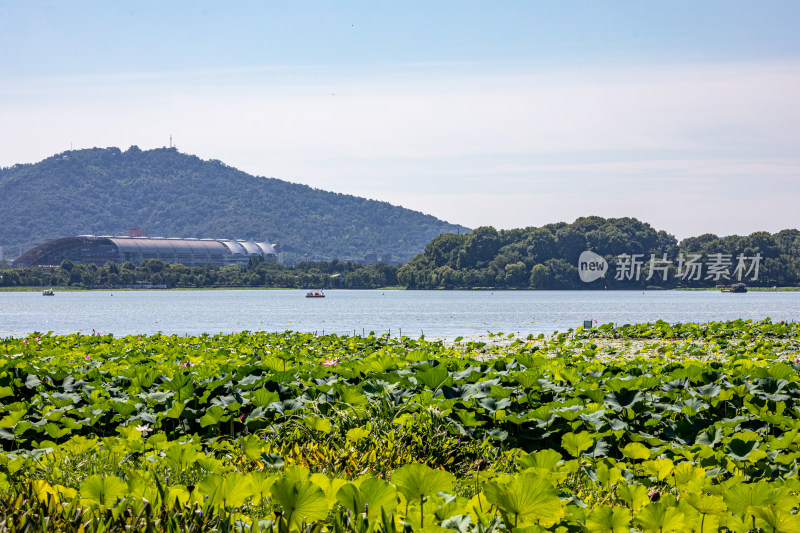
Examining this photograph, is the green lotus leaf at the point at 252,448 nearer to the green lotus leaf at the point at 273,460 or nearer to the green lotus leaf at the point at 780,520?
the green lotus leaf at the point at 273,460

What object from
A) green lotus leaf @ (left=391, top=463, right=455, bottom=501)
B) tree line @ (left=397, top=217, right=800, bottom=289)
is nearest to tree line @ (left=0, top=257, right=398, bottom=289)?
tree line @ (left=397, top=217, right=800, bottom=289)

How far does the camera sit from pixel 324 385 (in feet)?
25.1

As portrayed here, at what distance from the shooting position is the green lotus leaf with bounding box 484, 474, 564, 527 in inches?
129

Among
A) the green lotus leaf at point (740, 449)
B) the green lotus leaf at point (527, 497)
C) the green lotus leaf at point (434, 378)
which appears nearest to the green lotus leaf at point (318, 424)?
the green lotus leaf at point (434, 378)

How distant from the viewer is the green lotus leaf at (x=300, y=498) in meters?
3.33

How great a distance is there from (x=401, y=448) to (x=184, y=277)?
175m

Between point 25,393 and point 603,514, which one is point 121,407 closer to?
point 25,393

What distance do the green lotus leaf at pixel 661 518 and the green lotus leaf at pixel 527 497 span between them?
0.39 m

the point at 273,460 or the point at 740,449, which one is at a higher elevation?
the point at 740,449

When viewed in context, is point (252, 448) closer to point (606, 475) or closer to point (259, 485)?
point (259, 485)

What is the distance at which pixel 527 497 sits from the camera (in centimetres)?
331

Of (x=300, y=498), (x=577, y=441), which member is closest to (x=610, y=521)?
(x=300, y=498)

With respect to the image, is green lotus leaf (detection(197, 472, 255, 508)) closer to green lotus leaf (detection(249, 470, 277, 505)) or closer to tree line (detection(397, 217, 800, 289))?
green lotus leaf (detection(249, 470, 277, 505))

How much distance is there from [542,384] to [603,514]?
4.69 metres
